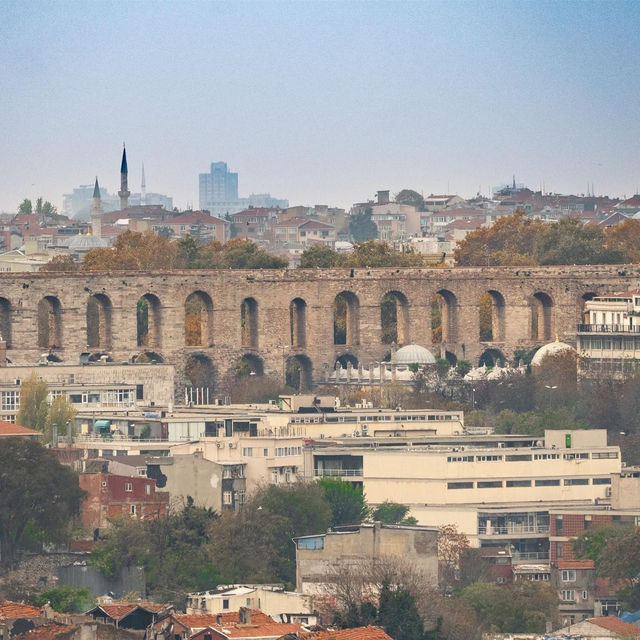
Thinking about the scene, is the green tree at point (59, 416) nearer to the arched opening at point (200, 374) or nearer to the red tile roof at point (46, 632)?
the arched opening at point (200, 374)

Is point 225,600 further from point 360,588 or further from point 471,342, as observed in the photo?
point 471,342

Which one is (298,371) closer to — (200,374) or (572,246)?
(200,374)

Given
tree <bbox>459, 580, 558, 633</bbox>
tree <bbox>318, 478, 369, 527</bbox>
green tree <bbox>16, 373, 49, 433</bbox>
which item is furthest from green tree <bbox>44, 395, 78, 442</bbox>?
tree <bbox>459, 580, 558, 633</bbox>

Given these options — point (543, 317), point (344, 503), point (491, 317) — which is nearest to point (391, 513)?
point (344, 503)

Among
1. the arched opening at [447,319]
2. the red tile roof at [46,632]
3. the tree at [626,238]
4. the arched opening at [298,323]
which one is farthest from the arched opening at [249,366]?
the red tile roof at [46,632]

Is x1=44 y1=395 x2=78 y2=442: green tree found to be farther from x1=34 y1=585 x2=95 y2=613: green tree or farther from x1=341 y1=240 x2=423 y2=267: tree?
x1=341 y1=240 x2=423 y2=267: tree
